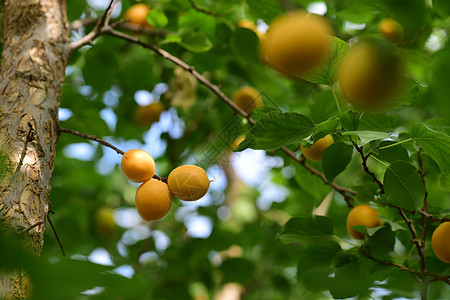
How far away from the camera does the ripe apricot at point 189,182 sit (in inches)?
45.6

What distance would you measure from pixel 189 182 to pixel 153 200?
0.12 meters

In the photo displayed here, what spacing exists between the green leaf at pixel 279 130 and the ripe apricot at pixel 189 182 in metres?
0.19

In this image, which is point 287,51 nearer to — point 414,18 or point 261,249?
point 414,18

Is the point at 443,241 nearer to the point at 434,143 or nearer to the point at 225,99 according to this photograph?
the point at 434,143

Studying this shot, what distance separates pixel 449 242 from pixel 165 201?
842mm

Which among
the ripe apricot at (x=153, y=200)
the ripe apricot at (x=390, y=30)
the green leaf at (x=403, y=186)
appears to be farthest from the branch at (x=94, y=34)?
the ripe apricot at (x=390, y=30)

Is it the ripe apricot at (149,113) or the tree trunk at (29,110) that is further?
the ripe apricot at (149,113)

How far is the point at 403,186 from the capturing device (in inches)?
48.1

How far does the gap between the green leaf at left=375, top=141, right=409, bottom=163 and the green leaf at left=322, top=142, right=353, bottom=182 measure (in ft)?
0.41

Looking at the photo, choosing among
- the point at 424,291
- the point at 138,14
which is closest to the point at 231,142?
the point at 424,291

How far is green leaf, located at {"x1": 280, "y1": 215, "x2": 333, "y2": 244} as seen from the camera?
153 centimetres

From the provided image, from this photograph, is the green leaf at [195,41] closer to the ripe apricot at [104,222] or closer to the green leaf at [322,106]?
the green leaf at [322,106]

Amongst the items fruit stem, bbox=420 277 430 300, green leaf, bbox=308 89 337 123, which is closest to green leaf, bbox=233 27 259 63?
green leaf, bbox=308 89 337 123

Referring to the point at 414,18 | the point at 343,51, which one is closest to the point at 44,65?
the point at 343,51
